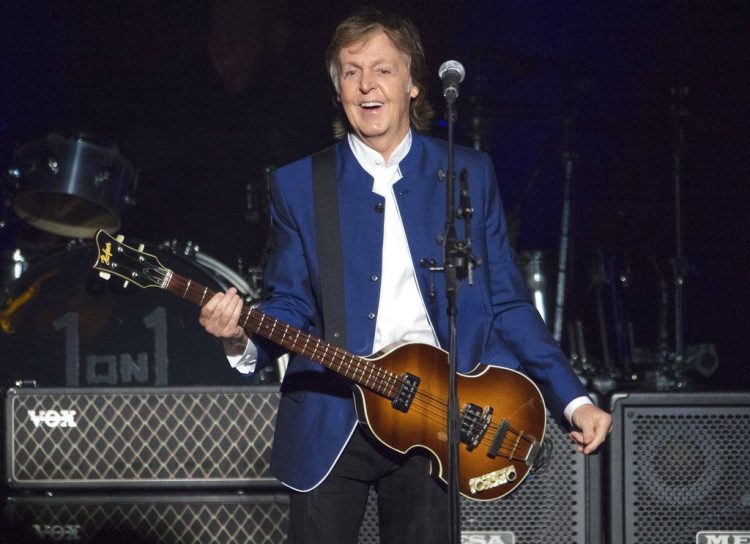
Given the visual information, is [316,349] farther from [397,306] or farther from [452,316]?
[452,316]

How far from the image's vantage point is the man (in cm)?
256

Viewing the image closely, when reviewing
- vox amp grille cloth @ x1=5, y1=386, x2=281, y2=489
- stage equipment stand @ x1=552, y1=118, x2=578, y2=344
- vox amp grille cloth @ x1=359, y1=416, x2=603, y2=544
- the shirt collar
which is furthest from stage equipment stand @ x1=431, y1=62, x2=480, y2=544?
stage equipment stand @ x1=552, y1=118, x2=578, y2=344

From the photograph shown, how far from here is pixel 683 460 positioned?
3266 millimetres

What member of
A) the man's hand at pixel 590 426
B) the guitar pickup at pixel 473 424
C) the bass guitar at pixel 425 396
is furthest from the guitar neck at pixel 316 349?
the man's hand at pixel 590 426

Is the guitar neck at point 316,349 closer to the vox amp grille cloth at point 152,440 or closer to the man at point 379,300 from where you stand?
the man at point 379,300

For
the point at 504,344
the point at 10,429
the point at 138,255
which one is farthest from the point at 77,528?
the point at 504,344

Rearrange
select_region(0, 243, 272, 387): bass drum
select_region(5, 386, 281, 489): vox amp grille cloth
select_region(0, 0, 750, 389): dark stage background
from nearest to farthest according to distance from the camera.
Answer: select_region(5, 386, 281, 489): vox amp grille cloth < select_region(0, 243, 272, 387): bass drum < select_region(0, 0, 750, 389): dark stage background

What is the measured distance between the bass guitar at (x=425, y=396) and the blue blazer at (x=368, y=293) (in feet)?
0.19

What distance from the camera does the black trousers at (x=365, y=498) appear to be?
2529 mm

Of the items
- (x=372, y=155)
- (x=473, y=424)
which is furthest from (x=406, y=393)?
(x=372, y=155)

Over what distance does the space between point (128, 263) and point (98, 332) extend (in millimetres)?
2891

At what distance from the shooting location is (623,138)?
24.2ft

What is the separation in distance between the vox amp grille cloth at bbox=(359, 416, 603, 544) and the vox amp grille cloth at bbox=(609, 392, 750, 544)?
0.12m

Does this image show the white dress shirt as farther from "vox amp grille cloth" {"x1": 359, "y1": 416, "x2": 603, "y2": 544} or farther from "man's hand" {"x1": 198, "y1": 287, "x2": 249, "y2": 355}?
"vox amp grille cloth" {"x1": 359, "y1": 416, "x2": 603, "y2": 544}
